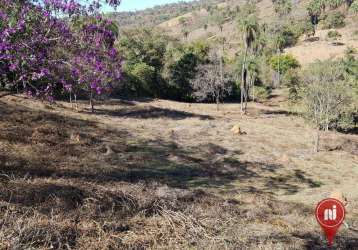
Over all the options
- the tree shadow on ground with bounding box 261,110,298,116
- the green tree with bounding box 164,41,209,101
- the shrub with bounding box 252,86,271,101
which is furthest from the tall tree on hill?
the tree shadow on ground with bounding box 261,110,298,116

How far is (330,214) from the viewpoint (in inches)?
244

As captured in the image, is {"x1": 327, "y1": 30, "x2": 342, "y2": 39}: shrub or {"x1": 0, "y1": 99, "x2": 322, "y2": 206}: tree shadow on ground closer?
{"x1": 0, "y1": 99, "x2": 322, "y2": 206}: tree shadow on ground

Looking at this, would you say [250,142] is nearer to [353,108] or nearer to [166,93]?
[353,108]

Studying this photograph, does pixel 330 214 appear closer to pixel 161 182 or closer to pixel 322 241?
pixel 322 241

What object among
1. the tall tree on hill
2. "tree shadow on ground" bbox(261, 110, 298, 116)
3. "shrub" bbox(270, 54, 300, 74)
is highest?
the tall tree on hill

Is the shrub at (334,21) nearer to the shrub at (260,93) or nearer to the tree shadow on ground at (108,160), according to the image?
the shrub at (260,93)

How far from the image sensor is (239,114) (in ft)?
191

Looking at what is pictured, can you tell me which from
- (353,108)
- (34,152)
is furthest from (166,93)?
(34,152)

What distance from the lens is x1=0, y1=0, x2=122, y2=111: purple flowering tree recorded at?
28.5ft

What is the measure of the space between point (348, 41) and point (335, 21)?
1974cm

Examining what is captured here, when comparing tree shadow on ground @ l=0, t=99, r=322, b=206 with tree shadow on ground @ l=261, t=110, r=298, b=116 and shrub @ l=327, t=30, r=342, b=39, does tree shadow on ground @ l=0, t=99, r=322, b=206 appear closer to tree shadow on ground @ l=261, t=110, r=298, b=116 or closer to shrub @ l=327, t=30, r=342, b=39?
tree shadow on ground @ l=261, t=110, r=298, b=116

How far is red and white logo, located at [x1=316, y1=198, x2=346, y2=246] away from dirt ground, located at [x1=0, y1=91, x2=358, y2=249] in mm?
2152

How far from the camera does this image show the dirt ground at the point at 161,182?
833 cm

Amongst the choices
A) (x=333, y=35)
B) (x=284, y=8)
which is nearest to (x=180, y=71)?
(x=333, y=35)
